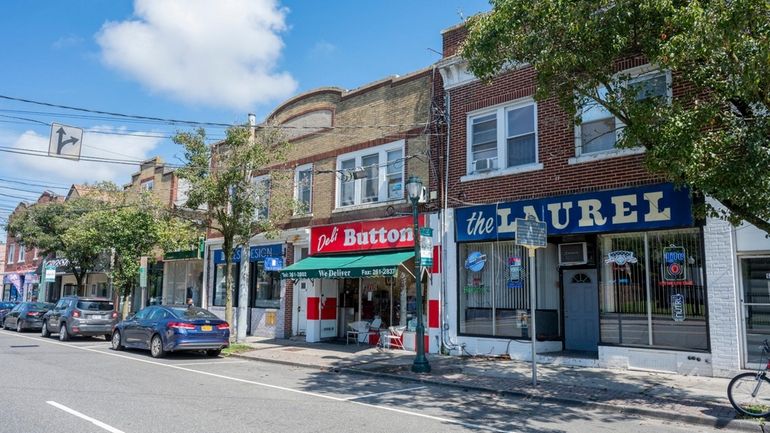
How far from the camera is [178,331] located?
49.9ft

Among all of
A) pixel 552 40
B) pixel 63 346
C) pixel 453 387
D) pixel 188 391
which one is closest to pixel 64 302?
pixel 63 346

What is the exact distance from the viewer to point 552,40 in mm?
9445

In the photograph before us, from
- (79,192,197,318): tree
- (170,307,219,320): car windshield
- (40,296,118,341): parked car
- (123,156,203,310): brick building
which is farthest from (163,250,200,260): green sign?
(170,307,219,320): car windshield

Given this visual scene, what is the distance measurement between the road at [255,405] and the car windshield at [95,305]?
8376mm

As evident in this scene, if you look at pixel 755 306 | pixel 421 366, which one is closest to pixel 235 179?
pixel 421 366

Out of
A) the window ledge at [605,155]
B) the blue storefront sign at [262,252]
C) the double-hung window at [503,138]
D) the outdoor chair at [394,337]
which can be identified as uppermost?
the double-hung window at [503,138]

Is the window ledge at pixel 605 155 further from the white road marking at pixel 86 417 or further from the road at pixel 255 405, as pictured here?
the white road marking at pixel 86 417

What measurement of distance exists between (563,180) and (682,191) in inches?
103

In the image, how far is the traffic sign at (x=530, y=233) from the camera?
10461 millimetres

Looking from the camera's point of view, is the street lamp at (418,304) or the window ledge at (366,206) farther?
the window ledge at (366,206)

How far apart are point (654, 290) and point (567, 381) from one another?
2820 millimetres

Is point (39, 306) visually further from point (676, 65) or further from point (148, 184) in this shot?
point (676, 65)

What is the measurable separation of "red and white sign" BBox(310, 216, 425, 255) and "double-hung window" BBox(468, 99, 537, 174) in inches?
96.7

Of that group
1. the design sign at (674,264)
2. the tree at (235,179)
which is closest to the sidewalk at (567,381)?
the design sign at (674,264)
